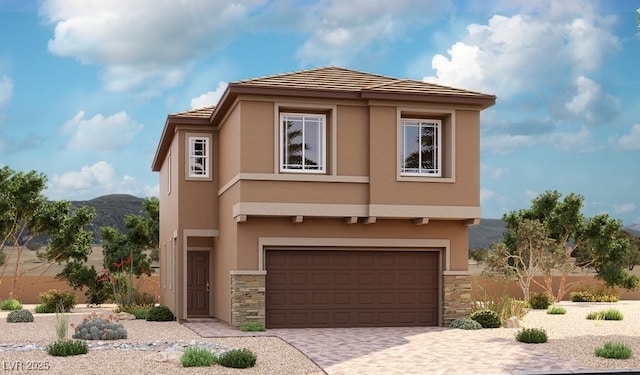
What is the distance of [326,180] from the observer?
69.8 feet

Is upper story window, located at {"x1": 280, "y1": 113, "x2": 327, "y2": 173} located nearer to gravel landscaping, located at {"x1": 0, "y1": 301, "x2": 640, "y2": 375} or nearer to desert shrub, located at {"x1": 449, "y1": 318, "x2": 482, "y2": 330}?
gravel landscaping, located at {"x1": 0, "y1": 301, "x2": 640, "y2": 375}

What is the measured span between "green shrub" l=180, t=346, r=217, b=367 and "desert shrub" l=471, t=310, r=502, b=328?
9607 millimetres

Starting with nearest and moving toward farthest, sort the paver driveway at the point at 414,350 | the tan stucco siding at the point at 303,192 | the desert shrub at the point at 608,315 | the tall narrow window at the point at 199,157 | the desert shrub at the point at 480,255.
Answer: the paver driveway at the point at 414,350, the tan stucco siding at the point at 303,192, the tall narrow window at the point at 199,157, the desert shrub at the point at 608,315, the desert shrub at the point at 480,255

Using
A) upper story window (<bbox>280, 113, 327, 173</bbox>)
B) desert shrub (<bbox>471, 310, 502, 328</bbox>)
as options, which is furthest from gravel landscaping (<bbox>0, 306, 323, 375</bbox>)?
desert shrub (<bbox>471, 310, 502, 328</bbox>)

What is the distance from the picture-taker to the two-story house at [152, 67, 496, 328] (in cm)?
2116

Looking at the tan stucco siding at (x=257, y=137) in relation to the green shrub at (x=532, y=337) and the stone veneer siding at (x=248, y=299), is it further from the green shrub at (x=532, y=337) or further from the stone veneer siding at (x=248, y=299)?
the green shrub at (x=532, y=337)

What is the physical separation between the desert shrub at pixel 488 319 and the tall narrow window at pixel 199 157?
896 cm

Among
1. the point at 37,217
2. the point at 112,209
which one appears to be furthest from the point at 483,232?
the point at 37,217

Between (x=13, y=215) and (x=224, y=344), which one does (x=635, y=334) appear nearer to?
(x=224, y=344)

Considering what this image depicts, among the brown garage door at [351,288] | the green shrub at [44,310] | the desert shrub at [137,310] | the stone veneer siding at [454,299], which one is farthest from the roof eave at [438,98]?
the green shrub at [44,310]

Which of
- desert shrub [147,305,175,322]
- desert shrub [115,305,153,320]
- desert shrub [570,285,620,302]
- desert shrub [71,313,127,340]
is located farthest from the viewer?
desert shrub [570,285,620,302]

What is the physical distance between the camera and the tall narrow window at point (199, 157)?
992 inches

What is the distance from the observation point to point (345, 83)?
22.2 meters

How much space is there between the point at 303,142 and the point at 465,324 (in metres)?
6.24
